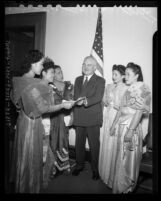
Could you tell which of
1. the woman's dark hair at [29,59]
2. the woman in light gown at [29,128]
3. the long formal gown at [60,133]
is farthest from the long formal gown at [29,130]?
the long formal gown at [60,133]

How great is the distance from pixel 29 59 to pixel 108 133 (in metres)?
1.06

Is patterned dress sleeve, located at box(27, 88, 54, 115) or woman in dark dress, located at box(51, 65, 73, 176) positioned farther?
woman in dark dress, located at box(51, 65, 73, 176)

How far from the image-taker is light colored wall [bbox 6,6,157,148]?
2.20 m

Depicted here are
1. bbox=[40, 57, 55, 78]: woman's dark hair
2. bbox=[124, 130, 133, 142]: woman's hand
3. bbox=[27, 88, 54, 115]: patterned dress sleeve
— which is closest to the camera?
bbox=[27, 88, 54, 115]: patterned dress sleeve

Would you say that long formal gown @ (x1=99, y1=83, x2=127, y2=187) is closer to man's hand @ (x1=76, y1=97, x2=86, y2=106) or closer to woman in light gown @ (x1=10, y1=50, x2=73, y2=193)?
man's hand @ (x1=76, y1=97, x2=86, y2=106)

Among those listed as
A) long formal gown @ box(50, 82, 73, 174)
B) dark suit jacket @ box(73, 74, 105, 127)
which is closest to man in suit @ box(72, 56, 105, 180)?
dark suit jacket @ box(73, 74, 105, 127)

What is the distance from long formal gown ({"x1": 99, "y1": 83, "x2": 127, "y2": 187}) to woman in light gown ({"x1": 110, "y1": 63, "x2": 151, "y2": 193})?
0.06 metres

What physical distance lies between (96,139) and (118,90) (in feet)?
1.75

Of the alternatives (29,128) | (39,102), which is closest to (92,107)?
(39,102)

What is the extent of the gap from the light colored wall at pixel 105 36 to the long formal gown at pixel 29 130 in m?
0.39

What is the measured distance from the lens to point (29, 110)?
204 cm

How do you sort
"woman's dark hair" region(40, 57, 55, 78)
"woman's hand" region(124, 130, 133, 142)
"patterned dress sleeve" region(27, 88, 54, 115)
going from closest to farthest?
"patterned dress sleeve" region(27, 88, 54, 115), "woman's hand" region(124, 130, 133, 142), "woman's dark hair" region(40, 57, 55, 78)

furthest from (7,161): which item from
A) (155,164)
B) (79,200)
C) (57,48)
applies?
(155,164)

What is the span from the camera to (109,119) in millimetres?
2246
